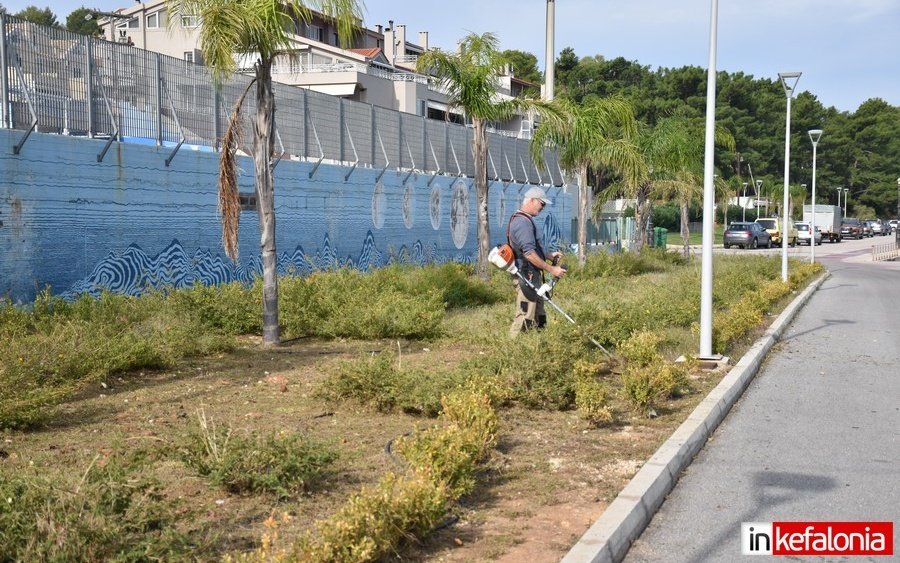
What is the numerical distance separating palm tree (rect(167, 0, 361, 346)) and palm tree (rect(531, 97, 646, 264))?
11.8 m

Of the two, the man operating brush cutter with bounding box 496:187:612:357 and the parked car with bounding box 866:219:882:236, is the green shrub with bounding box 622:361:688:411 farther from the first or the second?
the parked car with bounding box 866:219:882:236

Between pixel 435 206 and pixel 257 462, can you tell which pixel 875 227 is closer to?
pixel 435 206

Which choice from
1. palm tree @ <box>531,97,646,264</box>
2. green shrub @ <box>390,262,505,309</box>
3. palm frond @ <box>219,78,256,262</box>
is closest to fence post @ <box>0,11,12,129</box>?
palm frond @ <box>219,78,256,262</box>

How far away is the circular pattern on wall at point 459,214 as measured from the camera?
2680 centimetres

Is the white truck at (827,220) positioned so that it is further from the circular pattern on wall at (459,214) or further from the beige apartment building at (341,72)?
the circular pattern on wall at (459,214)

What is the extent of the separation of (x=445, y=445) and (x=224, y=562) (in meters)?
1.80

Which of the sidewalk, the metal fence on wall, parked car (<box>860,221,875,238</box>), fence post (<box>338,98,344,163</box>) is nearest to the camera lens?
the sidewalk

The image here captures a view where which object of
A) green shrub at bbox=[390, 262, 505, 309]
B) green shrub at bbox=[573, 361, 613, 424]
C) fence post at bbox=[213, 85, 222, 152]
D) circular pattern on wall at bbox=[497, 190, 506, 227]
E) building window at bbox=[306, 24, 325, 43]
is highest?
building window at bbox=[306, 24, 325, 43]

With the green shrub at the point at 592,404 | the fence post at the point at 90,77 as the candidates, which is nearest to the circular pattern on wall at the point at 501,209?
the fence post at the point at 90,77

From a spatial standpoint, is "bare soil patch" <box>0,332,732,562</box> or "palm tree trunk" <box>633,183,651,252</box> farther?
"palm tree trunk" <box>633,183,651,252</box>

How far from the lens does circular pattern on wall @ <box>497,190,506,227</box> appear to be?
96.2ft

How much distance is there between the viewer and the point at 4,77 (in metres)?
12.5

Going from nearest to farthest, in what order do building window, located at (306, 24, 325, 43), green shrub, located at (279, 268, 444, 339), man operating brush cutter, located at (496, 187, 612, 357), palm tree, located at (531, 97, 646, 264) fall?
man operating brush cutter, located at (496, 187, 612, 357) < green shrub, located at (279, 268, 444, 339) < palm tree, located at (531, 97, 646, 264) < building window, located at (306, 24, 325, 43)

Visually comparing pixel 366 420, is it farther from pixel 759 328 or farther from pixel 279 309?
pixel 759 328
